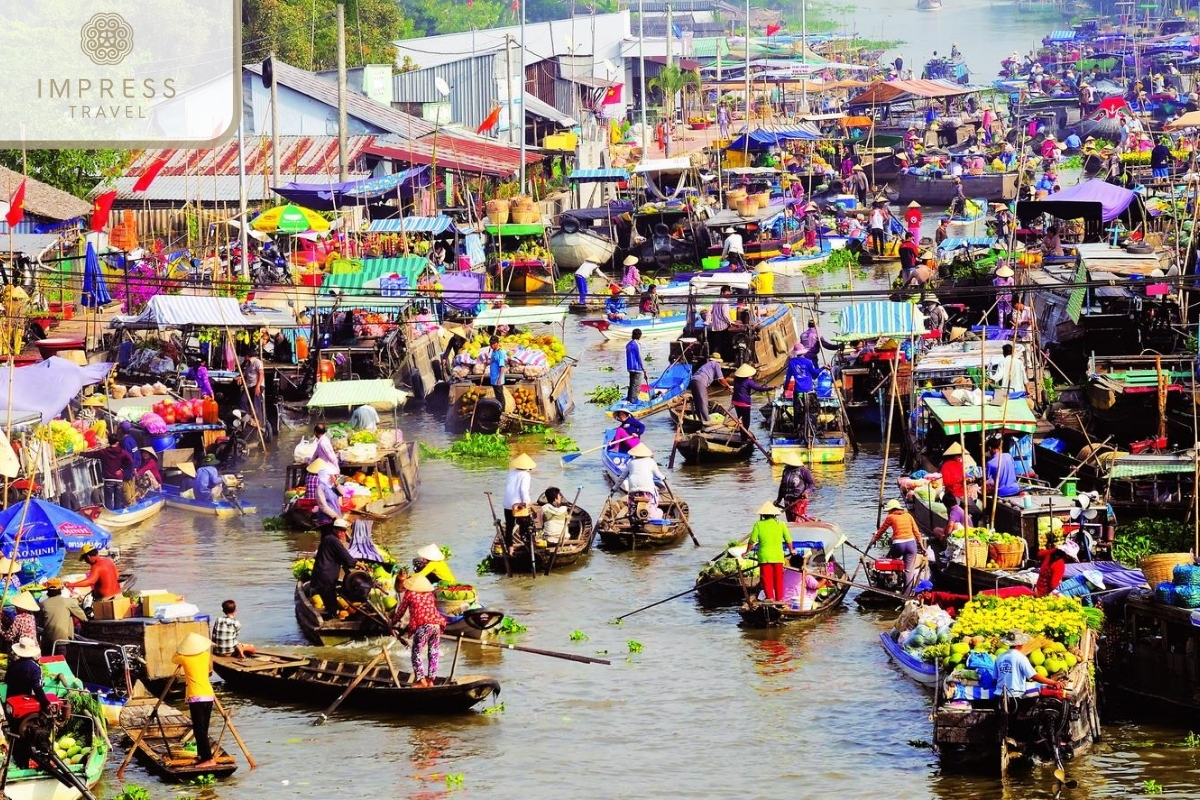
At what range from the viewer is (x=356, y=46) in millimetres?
67938

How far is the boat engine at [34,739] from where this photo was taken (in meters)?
13.6

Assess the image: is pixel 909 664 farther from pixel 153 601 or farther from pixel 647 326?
pixel 647 326

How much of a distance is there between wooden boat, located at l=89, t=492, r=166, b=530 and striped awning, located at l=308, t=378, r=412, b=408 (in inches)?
117

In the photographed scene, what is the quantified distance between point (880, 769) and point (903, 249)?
25939 millimetres

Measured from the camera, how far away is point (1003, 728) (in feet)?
46.4

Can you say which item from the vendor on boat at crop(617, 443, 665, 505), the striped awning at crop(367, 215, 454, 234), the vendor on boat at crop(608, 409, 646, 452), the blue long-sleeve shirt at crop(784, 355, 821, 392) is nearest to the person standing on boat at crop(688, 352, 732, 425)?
the blue long-sleeve shirt at crop(784, 355, 821, 392)

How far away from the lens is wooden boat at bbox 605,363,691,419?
2903cm

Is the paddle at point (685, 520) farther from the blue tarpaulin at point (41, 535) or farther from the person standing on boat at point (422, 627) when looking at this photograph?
the blue tarpaulin at point (41, 535)

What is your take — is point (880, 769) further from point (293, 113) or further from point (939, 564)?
point (293, 113)

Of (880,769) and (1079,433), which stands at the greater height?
(1079,433)

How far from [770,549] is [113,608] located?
20.3ft

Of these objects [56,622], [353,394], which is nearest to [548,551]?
[56,622]

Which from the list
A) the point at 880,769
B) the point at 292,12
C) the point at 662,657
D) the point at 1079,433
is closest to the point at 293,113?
the point at 292,12

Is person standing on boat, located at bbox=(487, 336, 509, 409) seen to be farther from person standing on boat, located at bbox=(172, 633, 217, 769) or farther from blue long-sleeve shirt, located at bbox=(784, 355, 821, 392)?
person standing on boat, located at bbox=(172, 633, 217, 769)
